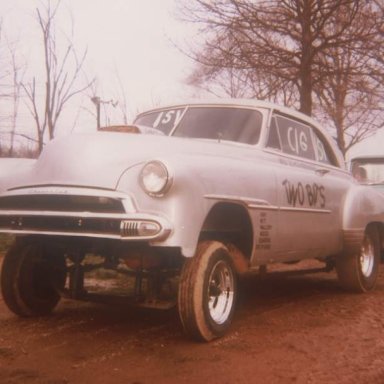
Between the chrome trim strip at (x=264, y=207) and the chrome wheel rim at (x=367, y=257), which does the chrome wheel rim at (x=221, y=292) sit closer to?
the chrome trim strip at (x=264, y=207)

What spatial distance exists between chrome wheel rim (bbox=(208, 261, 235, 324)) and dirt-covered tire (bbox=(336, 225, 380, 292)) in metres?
2.55

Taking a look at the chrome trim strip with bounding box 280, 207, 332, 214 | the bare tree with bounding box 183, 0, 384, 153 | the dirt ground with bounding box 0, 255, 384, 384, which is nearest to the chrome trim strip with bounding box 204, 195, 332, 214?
the chrome trim strip with bounding box 280, 207, 332, 214

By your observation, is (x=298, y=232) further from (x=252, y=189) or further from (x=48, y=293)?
(x=48, y=293)

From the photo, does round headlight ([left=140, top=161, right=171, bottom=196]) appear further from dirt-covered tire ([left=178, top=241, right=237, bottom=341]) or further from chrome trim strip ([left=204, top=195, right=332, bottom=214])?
dirt-covered tire ([left=178, top=241, right=237, bottom=341])

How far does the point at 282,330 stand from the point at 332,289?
2.64 meters

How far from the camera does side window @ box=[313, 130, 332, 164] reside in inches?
261

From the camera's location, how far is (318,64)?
475 inches

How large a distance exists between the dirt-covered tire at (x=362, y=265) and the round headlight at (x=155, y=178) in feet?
11.3

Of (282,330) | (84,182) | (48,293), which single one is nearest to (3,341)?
(48,293)

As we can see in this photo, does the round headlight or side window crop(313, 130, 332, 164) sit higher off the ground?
side window crop(313, 130, 332, 164)

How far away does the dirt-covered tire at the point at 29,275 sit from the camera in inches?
194

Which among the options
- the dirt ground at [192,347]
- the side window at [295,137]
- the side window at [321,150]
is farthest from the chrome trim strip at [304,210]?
the dirt ground at [192,347]

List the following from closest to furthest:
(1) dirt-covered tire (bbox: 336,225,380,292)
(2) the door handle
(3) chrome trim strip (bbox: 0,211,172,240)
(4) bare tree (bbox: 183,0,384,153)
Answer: (3) chrome trim strip (bbox: 0,211,172,240), (2) the door handle, (1) dirt-covered tire (bbox: 336,225,380,292), (4) bare tree (bbox: 183,0,384,153)

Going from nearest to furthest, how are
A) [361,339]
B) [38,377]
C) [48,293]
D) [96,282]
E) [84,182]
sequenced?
[38,377], [84,182], [361,339], [48,293], [96,282]
